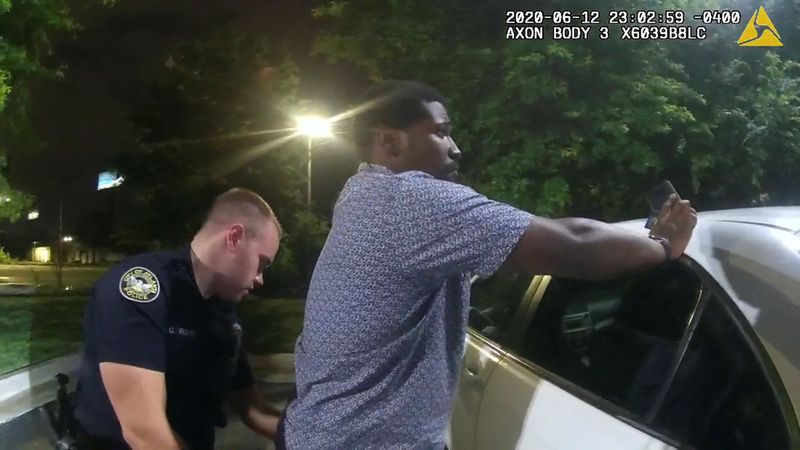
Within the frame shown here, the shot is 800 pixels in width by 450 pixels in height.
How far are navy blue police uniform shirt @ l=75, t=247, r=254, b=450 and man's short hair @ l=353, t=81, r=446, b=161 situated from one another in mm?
744

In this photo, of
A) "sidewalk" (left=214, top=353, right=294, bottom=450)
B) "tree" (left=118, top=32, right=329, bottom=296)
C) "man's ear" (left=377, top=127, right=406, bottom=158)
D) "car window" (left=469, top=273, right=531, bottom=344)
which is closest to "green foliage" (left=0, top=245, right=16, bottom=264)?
"tree" (left=118, top=32, right=329, bottom=296)

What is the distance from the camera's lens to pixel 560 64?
12.6 ft

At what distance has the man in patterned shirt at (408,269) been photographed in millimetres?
1055

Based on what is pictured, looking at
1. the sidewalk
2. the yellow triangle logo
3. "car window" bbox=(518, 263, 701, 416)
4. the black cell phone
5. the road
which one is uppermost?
the yellow triangle logo

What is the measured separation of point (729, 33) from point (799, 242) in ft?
10.7

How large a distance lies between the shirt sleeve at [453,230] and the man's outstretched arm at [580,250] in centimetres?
3

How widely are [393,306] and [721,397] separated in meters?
0.54

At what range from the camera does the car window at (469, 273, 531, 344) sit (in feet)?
7.14

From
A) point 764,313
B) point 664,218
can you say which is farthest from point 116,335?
point 764,313

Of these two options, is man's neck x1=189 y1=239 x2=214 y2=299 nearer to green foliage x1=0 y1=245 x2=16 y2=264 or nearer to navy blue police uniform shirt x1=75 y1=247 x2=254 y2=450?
navy blue police uniform shirt x1=75 y1=247 x2=254 y2=450

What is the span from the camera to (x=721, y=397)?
1128 millimetres

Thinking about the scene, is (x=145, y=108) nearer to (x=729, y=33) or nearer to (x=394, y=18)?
(x=394, y=18)

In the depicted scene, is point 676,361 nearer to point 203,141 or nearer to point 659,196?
point 659,196

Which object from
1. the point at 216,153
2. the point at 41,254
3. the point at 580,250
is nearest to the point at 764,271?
the point at 580,250
